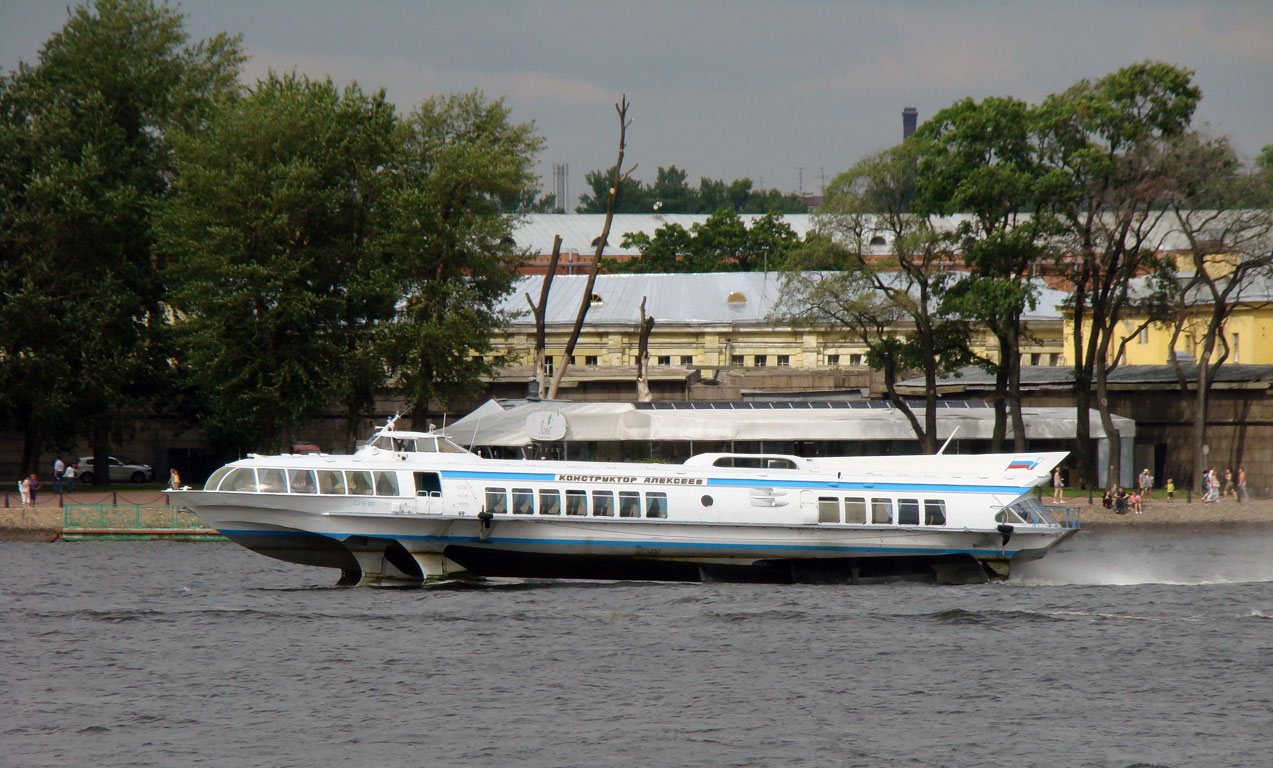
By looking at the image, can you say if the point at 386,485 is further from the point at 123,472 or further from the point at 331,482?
the point at 123,472

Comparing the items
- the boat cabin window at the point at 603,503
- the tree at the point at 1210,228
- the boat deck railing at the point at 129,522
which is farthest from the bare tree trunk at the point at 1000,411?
the boat deck railing at the point at 129,522

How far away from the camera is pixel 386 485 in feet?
112

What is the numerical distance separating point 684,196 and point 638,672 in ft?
459

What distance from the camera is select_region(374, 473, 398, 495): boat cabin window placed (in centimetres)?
3403

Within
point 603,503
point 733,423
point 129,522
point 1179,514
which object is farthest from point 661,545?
point 1179,514

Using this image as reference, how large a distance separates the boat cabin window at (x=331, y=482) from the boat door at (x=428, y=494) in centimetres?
169

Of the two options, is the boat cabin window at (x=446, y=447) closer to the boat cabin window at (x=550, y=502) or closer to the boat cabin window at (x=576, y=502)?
the boat cabin window at (x=550, y=502)

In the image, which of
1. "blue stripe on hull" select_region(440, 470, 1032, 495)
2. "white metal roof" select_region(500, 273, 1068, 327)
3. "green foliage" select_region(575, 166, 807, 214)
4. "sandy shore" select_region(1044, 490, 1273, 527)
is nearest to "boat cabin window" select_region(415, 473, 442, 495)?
"blue stripe on hull" select_region(440, 470, 1032, 495)

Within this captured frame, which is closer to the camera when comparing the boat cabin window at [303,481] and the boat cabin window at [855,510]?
the boat cabin window at [303,481]

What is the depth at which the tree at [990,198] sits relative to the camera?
57000 mm

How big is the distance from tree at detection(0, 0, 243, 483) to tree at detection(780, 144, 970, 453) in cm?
2535

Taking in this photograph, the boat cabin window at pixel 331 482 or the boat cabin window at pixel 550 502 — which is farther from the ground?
the boat cabin window at pixel 331 482

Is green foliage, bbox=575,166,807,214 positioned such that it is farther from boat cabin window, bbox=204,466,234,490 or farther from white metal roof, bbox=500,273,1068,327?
boat cabin window, bbox=204,466,234,490

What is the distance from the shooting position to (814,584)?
1404 inches
